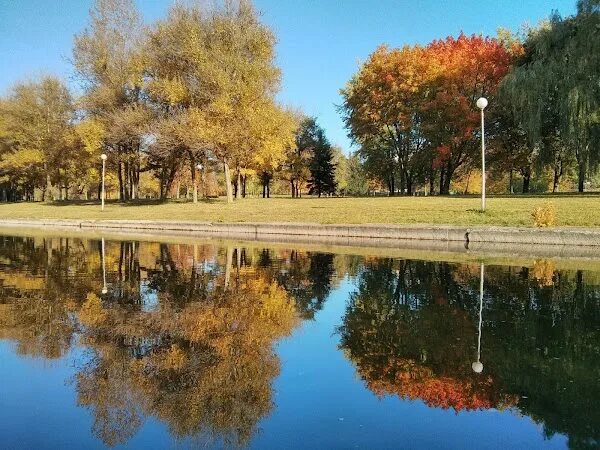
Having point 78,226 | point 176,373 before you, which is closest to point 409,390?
point 176,373

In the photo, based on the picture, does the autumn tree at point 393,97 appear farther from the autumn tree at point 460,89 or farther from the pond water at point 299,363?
the pond water at point 299,363

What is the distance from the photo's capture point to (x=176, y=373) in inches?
193

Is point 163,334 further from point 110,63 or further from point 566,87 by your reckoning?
point 110,63

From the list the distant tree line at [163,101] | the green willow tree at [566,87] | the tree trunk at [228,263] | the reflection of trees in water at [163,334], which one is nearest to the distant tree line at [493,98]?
the green willow tree at [566,87]

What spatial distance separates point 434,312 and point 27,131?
164ft

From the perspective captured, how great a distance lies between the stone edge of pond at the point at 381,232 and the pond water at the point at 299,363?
5882 millimetres

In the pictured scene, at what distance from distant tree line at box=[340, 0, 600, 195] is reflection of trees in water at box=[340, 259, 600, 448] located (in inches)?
845

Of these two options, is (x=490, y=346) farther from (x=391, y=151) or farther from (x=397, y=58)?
(x=391, y=151)

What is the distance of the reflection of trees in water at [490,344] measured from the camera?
4.41m

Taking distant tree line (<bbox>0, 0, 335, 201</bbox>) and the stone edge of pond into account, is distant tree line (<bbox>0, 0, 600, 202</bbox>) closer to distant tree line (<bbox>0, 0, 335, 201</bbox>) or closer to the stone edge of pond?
distant tree line (<bbox>0, 0, 335, 201</bbox>)

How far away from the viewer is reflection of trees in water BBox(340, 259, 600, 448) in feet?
14.5

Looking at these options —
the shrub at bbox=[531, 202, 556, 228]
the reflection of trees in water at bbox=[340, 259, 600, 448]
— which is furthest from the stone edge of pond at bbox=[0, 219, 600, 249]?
the reflection of trees in water at bbox=[340, 259, 600, 448]

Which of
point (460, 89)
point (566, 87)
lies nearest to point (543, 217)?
point (566, 87)

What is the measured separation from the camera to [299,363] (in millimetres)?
5414
